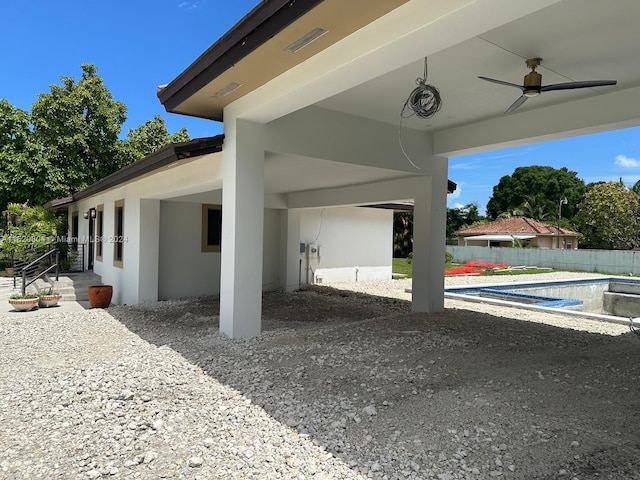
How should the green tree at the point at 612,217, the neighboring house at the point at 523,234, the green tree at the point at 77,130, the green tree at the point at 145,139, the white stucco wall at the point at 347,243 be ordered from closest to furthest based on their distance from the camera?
the white stucco wall at the point at 347,243 → the green tree at the point at 77,130 → the green tree at the point at 145,139 → the green tree at the point at 612,217 → the neighboring house at the point at 523,234

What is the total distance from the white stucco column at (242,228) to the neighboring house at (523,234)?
32989 millimetres

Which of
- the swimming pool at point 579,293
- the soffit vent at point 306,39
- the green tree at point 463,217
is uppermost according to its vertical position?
the green tree at point 463,217

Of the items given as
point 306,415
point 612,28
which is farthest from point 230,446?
point 612,28

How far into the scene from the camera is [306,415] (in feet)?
11.9

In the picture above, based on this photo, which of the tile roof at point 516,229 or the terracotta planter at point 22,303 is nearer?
the terracotta planter at point 22,303

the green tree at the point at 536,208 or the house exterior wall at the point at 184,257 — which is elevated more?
the green tree at the point at 536,208

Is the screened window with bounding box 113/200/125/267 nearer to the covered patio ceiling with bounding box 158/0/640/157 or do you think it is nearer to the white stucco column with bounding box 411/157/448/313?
the covered patio ceiling with bounding box 158/0/640/157

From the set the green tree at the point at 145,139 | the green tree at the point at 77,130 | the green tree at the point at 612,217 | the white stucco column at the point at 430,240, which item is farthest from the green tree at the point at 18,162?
the green tree at the point at 612,217

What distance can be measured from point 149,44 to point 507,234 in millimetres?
30833

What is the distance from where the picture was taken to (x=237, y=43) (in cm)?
425

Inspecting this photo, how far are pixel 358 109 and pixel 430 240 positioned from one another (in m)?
3.00

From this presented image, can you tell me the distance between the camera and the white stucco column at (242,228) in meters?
5.97

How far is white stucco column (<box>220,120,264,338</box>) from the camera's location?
5969 mm

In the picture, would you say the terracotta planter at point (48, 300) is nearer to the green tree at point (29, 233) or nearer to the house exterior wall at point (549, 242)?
the green tree at point (29, 233)
